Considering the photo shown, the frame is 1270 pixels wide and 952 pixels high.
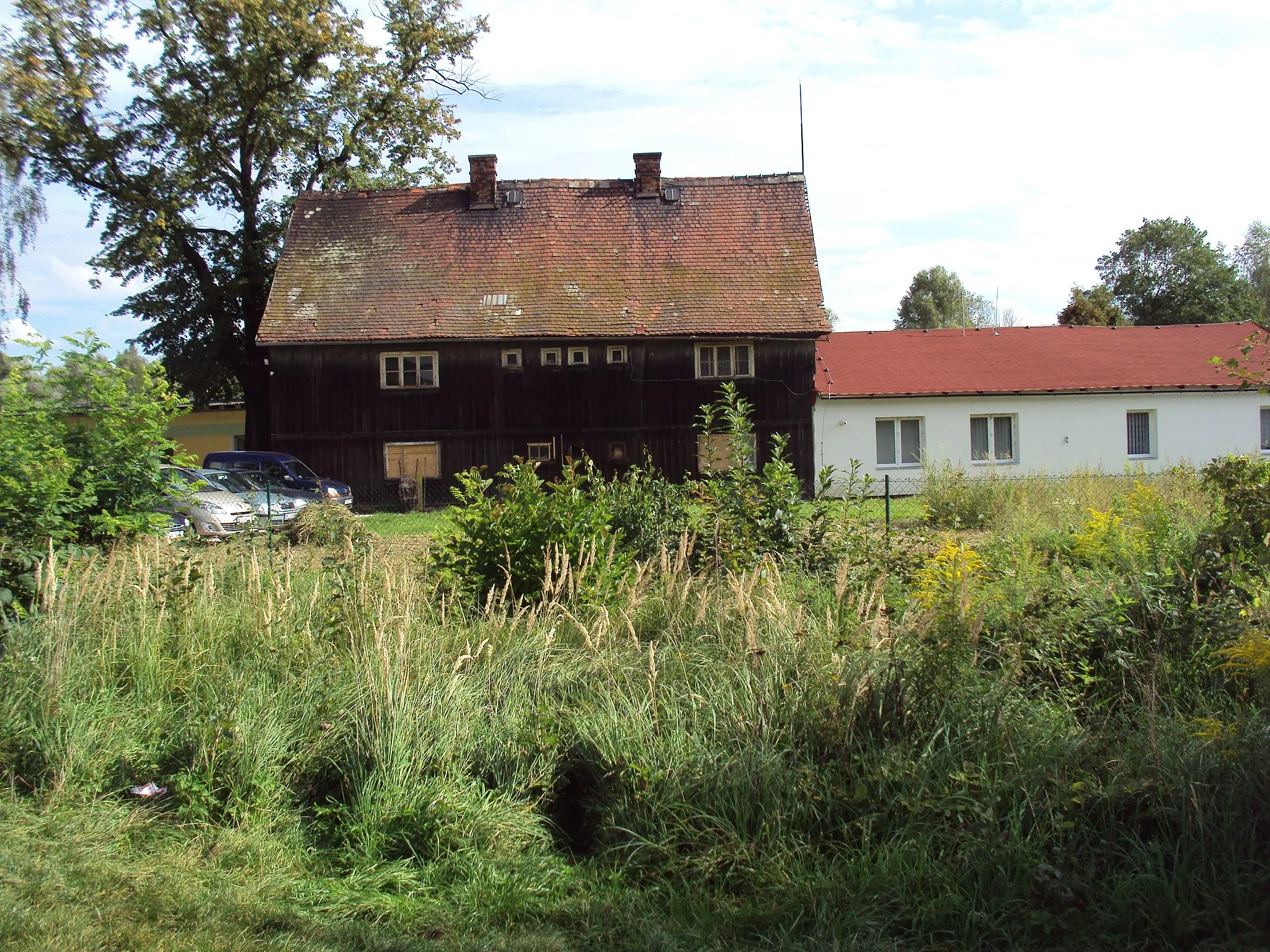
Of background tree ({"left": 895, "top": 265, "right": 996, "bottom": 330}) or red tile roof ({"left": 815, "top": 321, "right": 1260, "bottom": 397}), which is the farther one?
background tree ({"left": 895, "top": 265, "right": 996, "bottom": 330})

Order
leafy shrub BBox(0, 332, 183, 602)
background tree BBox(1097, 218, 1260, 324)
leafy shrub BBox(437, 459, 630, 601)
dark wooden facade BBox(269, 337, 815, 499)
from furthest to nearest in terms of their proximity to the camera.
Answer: background tree BBox(1097, 218, 1260, 324) → dark wooden facade BBox(269, 337, 815, 499) → leafy shrub BBox(0, 332, 183, 602) → leafy shrub BBox(437, 459, 630, 601)

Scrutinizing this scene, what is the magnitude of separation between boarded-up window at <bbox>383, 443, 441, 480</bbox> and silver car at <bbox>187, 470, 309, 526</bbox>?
6.07 meters

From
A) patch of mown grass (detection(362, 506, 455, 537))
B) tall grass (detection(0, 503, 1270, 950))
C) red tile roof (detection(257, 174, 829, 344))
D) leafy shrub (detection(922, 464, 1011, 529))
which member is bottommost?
tall grass (detection(0, 503, 1270, 950))

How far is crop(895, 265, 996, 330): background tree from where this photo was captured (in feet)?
222

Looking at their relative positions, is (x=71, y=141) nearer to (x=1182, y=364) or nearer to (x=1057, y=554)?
(x=1057, y=554)

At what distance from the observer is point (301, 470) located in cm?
2525

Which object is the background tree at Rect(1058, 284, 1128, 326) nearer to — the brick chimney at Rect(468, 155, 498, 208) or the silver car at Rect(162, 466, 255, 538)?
the brick chimney at Rect(468, 155, 498, 208)

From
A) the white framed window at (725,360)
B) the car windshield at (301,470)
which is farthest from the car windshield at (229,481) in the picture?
the white framed window at (725,360)

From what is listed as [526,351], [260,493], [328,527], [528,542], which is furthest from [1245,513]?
[526,351]

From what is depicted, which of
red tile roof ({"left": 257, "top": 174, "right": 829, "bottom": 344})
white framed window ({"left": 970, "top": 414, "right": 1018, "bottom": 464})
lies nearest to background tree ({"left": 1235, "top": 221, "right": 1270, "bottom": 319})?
white framed window ({"left": 970, "top": 414, "right": 1018, "bottom": 464})

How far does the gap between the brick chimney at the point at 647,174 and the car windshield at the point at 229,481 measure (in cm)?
1508

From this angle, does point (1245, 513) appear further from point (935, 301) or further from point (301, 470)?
point (935, 301)

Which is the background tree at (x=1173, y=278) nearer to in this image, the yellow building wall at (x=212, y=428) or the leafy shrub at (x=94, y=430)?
the yellow building wall at (x=212, y=428)

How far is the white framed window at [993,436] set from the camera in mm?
30203
